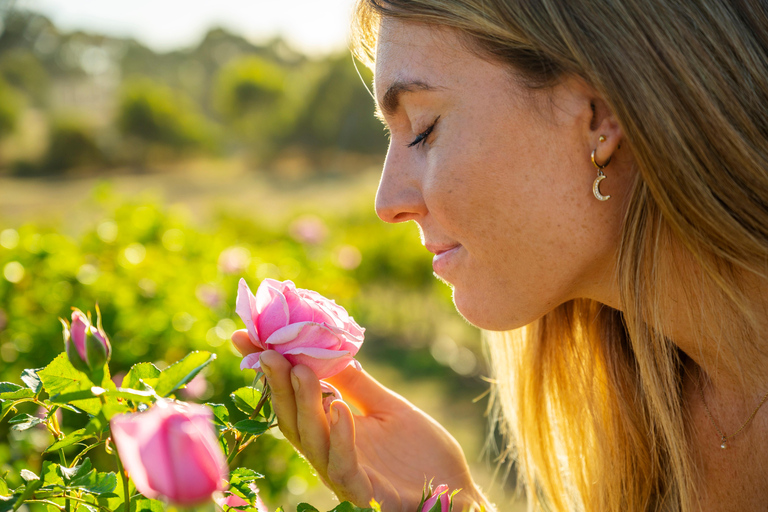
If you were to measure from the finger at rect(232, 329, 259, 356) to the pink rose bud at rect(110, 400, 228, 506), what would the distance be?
51 cm

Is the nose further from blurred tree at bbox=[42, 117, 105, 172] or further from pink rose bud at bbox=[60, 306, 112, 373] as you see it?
blurred tree at bbox=[42, 117, 105, 172]

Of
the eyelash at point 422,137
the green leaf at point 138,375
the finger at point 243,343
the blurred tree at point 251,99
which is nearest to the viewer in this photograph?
the green leaf at point 138,375

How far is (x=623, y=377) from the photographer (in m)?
1.79

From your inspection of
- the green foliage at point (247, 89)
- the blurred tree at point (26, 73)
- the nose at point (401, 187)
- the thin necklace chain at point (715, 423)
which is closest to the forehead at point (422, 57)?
the nose at point (401, 187)

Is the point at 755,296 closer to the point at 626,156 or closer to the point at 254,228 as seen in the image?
the point at 626,156

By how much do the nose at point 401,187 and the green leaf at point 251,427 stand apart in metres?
0.68

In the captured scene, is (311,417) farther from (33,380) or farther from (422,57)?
(422,57)

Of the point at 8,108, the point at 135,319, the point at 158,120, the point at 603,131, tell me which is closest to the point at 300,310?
the point at 603,131

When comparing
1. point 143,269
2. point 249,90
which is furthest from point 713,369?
point 249,90

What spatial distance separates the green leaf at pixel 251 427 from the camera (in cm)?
83

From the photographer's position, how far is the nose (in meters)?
1.39

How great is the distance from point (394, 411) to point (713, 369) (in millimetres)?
831

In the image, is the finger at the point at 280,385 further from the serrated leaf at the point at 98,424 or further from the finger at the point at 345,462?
the serrated leaf at the point at 98,424

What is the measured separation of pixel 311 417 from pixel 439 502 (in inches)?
11.2
